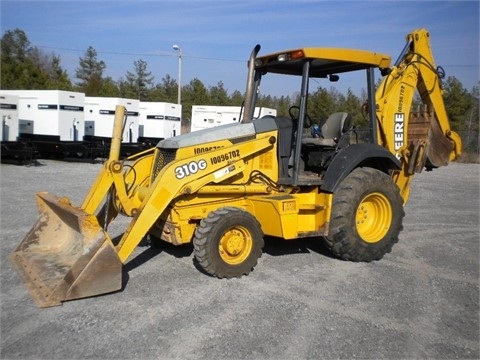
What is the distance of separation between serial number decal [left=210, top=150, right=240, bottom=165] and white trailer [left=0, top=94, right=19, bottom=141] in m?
13.8

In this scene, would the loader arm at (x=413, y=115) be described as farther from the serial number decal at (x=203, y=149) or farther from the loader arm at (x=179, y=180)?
the serial number decal at (x=203, y=149)

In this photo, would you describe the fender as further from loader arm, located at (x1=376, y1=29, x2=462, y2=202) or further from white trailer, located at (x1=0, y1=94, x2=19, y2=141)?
white trailer, located at (x1=0, y1=94, x2=19, y2=141)

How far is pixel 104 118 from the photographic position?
65.8ft

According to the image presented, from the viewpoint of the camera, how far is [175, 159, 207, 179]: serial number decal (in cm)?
493

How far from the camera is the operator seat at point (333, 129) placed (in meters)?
5.99

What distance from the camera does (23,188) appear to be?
36.7 ft

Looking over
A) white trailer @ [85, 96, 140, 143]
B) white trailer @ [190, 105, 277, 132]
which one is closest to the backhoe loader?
white trailer @ [85, 96, 140, 143]

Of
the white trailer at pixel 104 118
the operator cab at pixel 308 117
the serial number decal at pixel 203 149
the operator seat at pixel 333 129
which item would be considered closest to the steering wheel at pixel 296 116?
the operator cab at pixel 308 117

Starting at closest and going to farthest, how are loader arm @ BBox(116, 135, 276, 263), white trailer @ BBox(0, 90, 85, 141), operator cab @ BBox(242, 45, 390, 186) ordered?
loader arm @ BBox(116, 135, 276, 263)
operator cab @ BBox(242, 45, 390, 186)
white trailer @ BBox(0, 90, 85, 141)

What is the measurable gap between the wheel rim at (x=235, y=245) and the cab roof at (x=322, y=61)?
2.22 metres

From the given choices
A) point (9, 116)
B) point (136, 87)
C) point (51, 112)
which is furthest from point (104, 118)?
point (136, 87)

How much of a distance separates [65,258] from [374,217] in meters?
4.07

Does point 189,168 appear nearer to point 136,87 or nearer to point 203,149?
point 203,149

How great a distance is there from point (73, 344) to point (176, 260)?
2.28m
